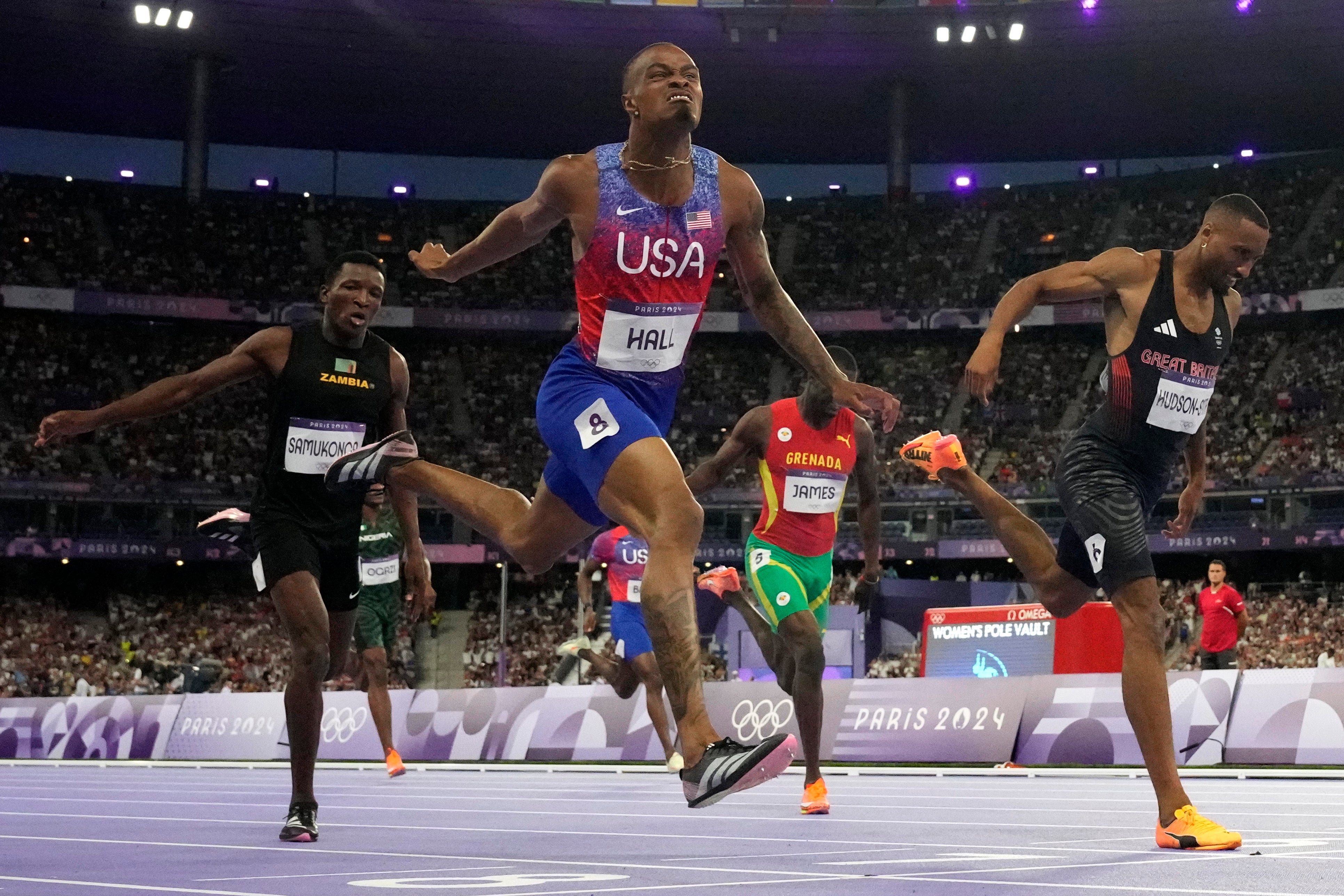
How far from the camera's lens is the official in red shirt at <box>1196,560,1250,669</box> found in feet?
54.8

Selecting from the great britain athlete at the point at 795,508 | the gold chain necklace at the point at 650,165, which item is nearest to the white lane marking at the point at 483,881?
the gold chain necklace at the point at 650,165

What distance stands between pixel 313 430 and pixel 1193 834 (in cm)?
→ 400

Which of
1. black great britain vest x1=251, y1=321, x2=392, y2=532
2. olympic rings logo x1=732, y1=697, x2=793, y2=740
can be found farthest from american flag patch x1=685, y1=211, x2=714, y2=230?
olympic rings logo x1=732, y1=697, x2=793, y2=740

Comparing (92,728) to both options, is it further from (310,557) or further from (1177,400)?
(1177,400)

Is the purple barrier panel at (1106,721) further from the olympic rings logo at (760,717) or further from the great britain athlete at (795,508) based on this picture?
the great britain athlete at (795,508)

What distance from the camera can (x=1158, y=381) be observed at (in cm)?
579

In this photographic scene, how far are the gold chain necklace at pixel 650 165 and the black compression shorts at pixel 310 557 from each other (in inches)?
91.7

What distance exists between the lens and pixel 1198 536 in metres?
37.6

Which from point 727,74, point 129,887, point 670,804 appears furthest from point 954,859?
point 727,74

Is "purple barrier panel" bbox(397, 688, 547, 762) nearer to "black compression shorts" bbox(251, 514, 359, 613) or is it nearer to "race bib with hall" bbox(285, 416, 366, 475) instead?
"black compression shorts" bbox(251, 514, 359, 613)

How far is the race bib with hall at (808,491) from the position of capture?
8.61m

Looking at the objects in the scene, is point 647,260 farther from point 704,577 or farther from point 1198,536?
point 1198,536

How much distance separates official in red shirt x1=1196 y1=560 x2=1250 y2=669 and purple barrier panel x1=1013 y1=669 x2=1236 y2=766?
131 inches

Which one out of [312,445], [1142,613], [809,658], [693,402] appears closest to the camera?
[1142,613]
